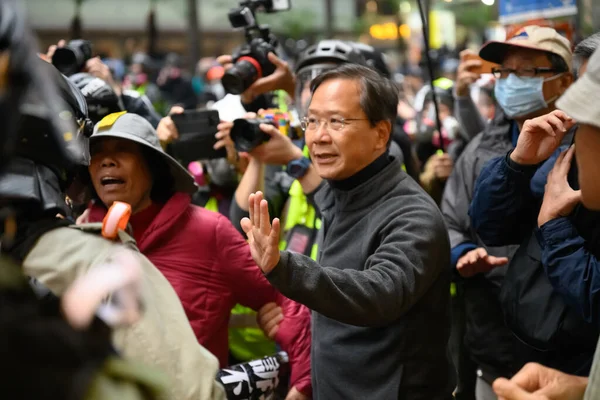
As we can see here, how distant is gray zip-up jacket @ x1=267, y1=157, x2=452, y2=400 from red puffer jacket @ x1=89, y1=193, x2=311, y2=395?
16.4 inches

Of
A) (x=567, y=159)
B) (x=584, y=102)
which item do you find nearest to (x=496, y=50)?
(x=567, y=159)

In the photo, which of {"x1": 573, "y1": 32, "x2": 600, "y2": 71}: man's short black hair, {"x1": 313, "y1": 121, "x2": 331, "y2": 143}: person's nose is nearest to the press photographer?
{"x1": 313, "y1": 121, "x2": 331, "y2": 143}: person's nose

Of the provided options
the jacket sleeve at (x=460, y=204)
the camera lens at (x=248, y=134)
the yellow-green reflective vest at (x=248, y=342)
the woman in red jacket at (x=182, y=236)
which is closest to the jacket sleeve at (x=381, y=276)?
the woman in red jacket at (x=182, y=236)

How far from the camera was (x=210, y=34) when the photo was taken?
105 feet

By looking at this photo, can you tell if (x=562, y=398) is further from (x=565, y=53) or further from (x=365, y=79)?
(x=565, y=53)

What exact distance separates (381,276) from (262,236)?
46cm

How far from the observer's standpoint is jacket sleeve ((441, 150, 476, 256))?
4.48 metres

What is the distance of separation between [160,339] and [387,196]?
141 centimetres

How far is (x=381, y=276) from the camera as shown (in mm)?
2898

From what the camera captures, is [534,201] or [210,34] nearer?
[534,201]

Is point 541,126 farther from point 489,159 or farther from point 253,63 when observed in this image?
point 253,63

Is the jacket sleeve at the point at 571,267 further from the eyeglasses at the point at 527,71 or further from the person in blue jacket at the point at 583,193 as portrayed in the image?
the eyeglasses at the point at 527,71

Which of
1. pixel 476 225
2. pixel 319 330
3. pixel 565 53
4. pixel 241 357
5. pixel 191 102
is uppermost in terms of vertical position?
pixel 565 53

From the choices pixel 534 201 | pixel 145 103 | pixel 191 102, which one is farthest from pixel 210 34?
pixel 534 201
